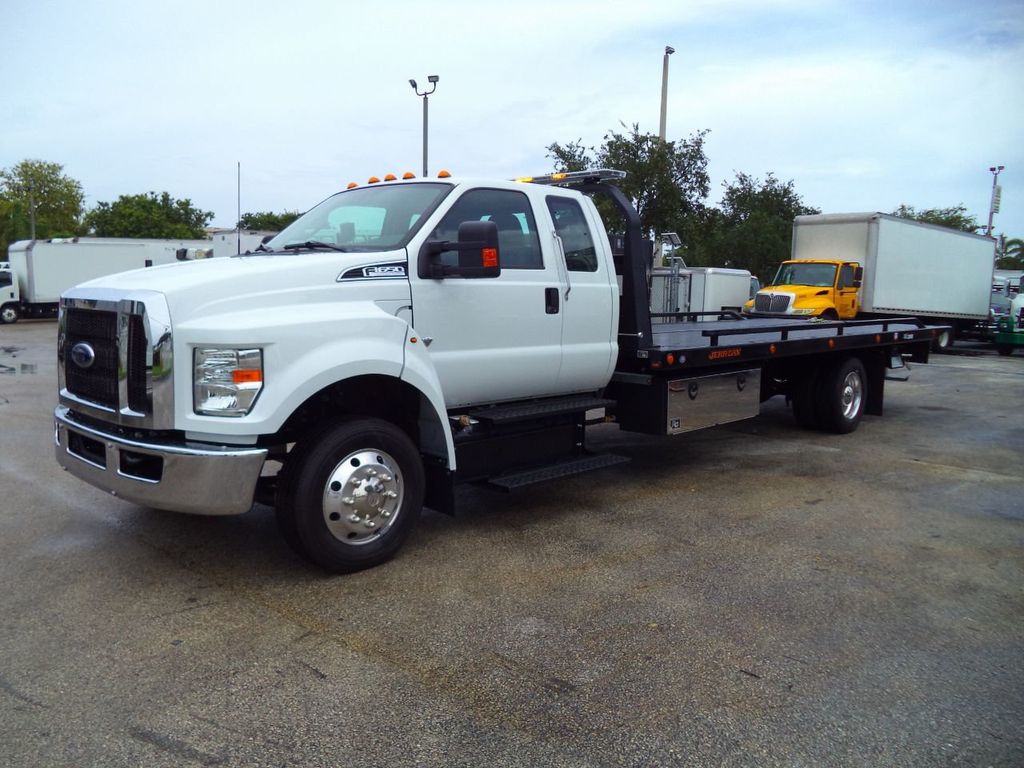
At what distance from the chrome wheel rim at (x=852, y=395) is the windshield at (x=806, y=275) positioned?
1235 cm

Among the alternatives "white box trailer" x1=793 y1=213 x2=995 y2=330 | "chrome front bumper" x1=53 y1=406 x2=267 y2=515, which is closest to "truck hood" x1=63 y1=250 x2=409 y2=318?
"chrome front bumper" x1=53 y1=406 x2=267 y2=515

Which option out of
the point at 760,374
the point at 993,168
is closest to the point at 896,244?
the point at 760,374

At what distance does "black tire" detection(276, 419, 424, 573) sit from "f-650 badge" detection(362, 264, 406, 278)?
0.85m

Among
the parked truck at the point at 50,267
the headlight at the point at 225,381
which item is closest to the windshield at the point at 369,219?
the headlight at the point at 225,381

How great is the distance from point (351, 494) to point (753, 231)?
36.3 m

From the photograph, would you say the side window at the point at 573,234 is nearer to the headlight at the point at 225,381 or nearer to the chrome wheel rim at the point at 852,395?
the headlight at the point at 225,381

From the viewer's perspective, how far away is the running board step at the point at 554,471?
5.47 m

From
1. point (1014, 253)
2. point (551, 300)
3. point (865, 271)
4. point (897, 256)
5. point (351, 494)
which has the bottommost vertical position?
point (351, 494)

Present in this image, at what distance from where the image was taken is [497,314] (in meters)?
5.46

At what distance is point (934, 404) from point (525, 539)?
9239mm

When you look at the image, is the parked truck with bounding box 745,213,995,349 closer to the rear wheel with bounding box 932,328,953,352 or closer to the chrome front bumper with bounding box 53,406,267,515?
the rear wheel with bounding box 932,328,953,352

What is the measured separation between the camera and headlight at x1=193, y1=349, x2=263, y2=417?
419cm

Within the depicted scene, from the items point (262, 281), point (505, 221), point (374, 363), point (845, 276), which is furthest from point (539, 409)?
point (845, 276)

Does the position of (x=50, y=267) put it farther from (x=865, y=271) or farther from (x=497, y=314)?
(x=497, y=314)
